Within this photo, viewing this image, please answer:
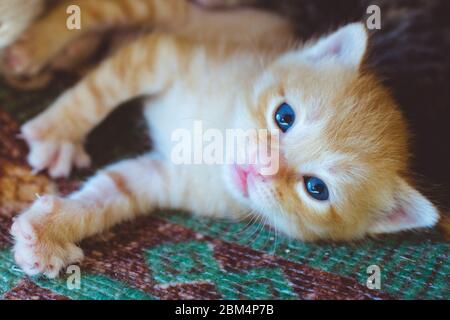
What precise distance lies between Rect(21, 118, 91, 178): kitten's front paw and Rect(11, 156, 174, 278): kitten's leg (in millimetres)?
75

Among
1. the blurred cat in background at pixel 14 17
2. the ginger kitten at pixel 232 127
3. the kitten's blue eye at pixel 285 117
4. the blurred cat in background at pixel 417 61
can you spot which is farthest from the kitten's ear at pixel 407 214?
the blurred cat in background at pixel 14 17

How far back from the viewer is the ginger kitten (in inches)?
50.7

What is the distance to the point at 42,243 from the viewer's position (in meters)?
1.22

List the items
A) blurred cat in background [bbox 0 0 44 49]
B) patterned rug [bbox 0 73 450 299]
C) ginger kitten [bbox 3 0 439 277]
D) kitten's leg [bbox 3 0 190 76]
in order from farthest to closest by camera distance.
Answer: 1. kitten's leg [bbox 3 0 190 76]
2. blurred cat in background [bbox 0 0 44 49]
3. ginger kitten [bbox 3 0 439 277]
4. patterned rug [bbox 0 73 450 299]

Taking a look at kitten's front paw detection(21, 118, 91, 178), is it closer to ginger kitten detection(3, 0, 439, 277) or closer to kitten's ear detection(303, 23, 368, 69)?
ginger kitten detection(3, 0, 439, 277)

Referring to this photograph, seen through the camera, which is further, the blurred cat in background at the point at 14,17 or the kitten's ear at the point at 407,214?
the blurred cat in background at the point at 14,17

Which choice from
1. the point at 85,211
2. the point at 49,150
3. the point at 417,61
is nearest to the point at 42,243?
the point at 85,211

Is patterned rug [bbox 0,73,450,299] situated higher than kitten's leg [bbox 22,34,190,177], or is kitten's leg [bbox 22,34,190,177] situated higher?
kitten's leg [bbox 22,34,190,177]

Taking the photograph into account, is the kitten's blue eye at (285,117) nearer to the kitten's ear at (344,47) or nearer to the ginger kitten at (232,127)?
the ginger kitten at (232,127)

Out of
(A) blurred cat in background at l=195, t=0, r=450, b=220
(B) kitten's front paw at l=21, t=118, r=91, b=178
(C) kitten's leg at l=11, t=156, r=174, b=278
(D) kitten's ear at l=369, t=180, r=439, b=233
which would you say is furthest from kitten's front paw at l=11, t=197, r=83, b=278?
(A) blurred cat in background at l=195, t=0, r=450, b=220

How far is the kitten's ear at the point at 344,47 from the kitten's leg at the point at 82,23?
0.52m

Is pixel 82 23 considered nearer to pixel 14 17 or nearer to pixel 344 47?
pixel 14 17

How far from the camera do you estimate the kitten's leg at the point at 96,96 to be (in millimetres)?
1495
